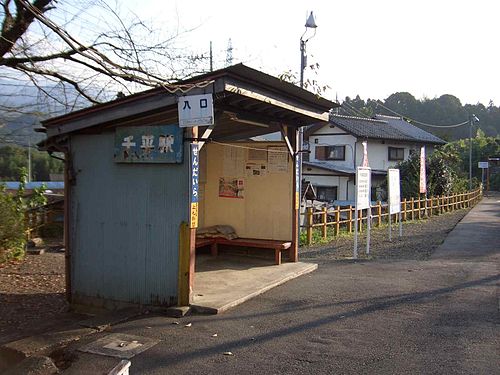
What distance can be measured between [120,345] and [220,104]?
11.2 feet

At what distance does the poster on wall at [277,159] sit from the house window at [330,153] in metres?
26.8

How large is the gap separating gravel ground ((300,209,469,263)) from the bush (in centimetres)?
697

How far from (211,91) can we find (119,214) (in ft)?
7.19

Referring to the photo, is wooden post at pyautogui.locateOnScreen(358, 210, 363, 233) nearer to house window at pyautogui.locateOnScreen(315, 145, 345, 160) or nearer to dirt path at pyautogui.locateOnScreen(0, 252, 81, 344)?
dirt path at pyautogui.locateOnScreen(0, 252, 81, 344)

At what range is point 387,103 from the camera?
7069 cm

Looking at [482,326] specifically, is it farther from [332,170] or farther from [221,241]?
[332,170]

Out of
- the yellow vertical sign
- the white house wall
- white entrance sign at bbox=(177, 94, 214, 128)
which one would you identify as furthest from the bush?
the white house wall

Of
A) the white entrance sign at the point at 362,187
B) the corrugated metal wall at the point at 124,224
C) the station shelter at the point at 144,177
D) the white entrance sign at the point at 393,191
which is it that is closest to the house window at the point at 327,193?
the white entrance sign at the point at 393,191

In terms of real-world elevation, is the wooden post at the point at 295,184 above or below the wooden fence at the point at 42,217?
above

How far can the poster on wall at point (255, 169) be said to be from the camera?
9.65m

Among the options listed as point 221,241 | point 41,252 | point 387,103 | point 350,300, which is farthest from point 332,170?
point 387,103

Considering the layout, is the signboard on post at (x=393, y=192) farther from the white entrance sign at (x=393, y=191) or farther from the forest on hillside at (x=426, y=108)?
the forest on hillside at (x=426, y=108)

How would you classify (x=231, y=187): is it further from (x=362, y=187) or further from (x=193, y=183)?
(x=193, y=183)

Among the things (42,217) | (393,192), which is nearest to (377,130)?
(393,192)
